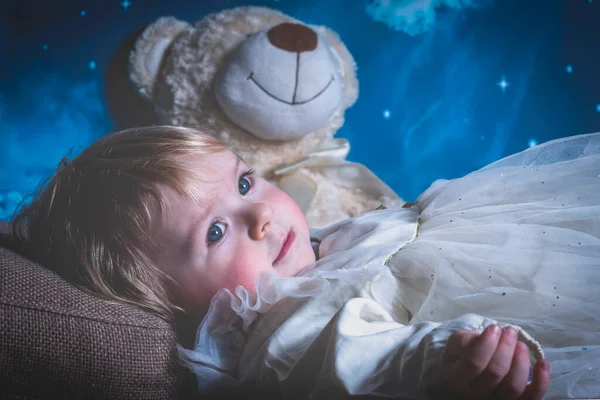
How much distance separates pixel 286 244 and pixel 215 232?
0.10 meters

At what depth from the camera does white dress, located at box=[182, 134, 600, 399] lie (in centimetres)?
48

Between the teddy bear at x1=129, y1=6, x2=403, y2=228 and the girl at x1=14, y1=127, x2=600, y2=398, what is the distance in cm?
28

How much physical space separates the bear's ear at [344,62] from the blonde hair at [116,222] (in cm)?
55

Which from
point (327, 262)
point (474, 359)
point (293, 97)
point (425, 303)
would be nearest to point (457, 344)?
point (474, 359)

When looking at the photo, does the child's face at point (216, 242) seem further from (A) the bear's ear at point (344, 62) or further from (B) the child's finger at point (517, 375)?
(A) the bear's ear at point (344, 62)

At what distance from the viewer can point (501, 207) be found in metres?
0.68

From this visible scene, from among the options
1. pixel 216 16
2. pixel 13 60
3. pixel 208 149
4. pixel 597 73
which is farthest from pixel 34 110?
pixel 597 73

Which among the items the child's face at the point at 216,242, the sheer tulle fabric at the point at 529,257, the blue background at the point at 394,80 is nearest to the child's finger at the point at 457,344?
the sheer tulle fabric at the point at 529,257

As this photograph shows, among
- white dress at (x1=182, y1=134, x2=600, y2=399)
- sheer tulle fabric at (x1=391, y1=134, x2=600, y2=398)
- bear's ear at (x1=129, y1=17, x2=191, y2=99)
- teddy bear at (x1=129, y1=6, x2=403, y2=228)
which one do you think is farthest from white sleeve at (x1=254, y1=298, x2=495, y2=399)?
A: bear's ear at (x1=129, y1=17, x2=191, y2=99)

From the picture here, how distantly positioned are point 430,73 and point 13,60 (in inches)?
34.7

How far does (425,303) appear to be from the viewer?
1.88 feet

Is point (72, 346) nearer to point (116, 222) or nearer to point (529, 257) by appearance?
point (116, 222)

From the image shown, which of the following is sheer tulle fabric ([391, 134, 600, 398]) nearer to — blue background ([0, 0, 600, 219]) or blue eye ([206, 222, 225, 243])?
blue eye ([206, 222, 225, 243])

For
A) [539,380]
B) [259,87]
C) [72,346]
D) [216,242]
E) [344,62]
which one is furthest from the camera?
[344,62]
